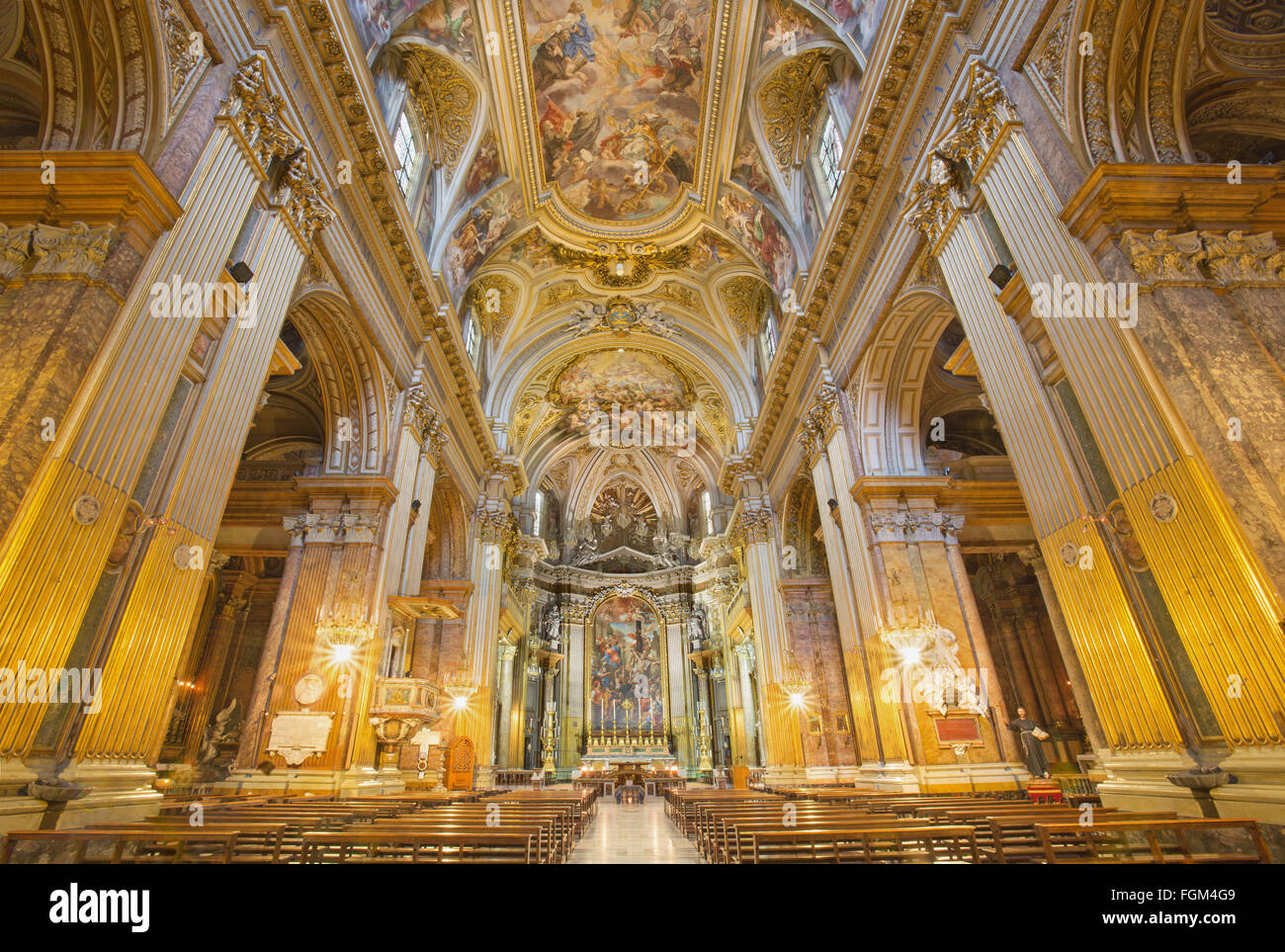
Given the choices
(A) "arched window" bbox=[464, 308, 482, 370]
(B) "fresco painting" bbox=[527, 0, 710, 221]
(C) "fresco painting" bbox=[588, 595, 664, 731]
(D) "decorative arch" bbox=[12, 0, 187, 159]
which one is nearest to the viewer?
(D) "decorative arch" bbox=[12, 0, 187, 159]

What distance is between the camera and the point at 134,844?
11.9 feet

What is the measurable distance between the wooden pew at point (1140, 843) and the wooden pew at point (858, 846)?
487 millimetres

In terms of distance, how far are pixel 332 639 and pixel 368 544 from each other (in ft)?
5.75

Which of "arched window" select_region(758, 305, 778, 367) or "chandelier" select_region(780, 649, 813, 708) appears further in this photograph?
"arched window" select_region(758, 305, 778, 367)

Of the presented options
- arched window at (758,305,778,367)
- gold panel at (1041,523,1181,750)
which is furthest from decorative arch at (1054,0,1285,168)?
arched window at (758,305,778,367)

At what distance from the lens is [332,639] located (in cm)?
948

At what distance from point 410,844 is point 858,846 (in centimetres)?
290

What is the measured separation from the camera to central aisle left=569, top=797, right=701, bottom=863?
6.39m

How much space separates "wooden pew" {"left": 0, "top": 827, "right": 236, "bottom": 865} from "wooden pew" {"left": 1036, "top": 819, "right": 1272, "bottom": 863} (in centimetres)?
458

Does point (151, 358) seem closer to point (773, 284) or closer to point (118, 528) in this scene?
point (118, 528)

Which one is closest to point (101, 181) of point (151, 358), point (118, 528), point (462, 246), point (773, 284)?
point (151, 358)

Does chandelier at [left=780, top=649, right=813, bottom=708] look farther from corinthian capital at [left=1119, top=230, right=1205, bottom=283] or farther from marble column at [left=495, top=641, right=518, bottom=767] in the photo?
corinthian capital at [left=1119, top=230, right=1205, bottom=283]

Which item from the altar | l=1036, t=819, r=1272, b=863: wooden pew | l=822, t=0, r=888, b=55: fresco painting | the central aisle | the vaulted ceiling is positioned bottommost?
the central aisle

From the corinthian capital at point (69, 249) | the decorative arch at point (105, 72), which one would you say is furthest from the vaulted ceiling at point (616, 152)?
the corinthian capital at point (69, 249)
